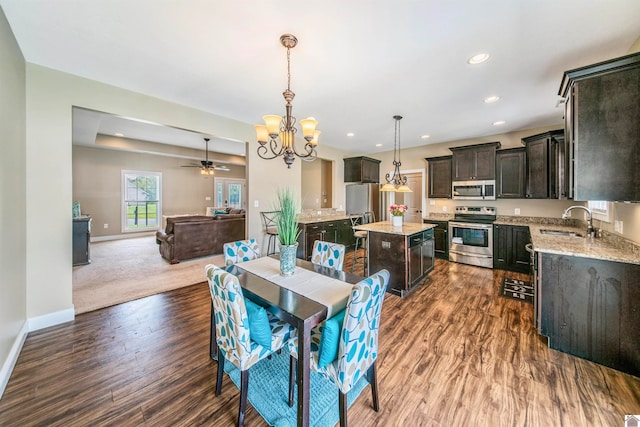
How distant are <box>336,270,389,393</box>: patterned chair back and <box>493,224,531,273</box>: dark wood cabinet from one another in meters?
4.23

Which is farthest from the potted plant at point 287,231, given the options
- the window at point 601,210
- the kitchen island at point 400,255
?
the window at point 601,210

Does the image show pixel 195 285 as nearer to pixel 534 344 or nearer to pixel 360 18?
pixel 360 18

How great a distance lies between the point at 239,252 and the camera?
8.15 ft

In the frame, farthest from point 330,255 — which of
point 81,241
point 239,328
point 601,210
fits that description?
point 81,241

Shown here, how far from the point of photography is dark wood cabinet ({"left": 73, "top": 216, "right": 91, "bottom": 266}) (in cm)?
461

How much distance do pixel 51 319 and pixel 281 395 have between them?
2751 mm

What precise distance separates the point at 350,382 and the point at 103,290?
387 centimetres

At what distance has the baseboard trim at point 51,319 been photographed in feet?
8.11

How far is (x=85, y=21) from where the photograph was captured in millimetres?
1891

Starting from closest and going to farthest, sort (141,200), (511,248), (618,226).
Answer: (618,226)
(511,248)
(141,200)

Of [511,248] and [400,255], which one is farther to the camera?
[511,248]

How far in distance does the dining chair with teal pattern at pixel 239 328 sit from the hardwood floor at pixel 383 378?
1.25 ft

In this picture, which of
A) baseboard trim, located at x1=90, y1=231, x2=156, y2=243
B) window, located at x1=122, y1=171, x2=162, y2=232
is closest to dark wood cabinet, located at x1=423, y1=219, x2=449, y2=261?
window, located at x1=122, y1=171, x2=162, y2=232

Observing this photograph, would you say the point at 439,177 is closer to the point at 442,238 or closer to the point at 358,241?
the point at 442,238
